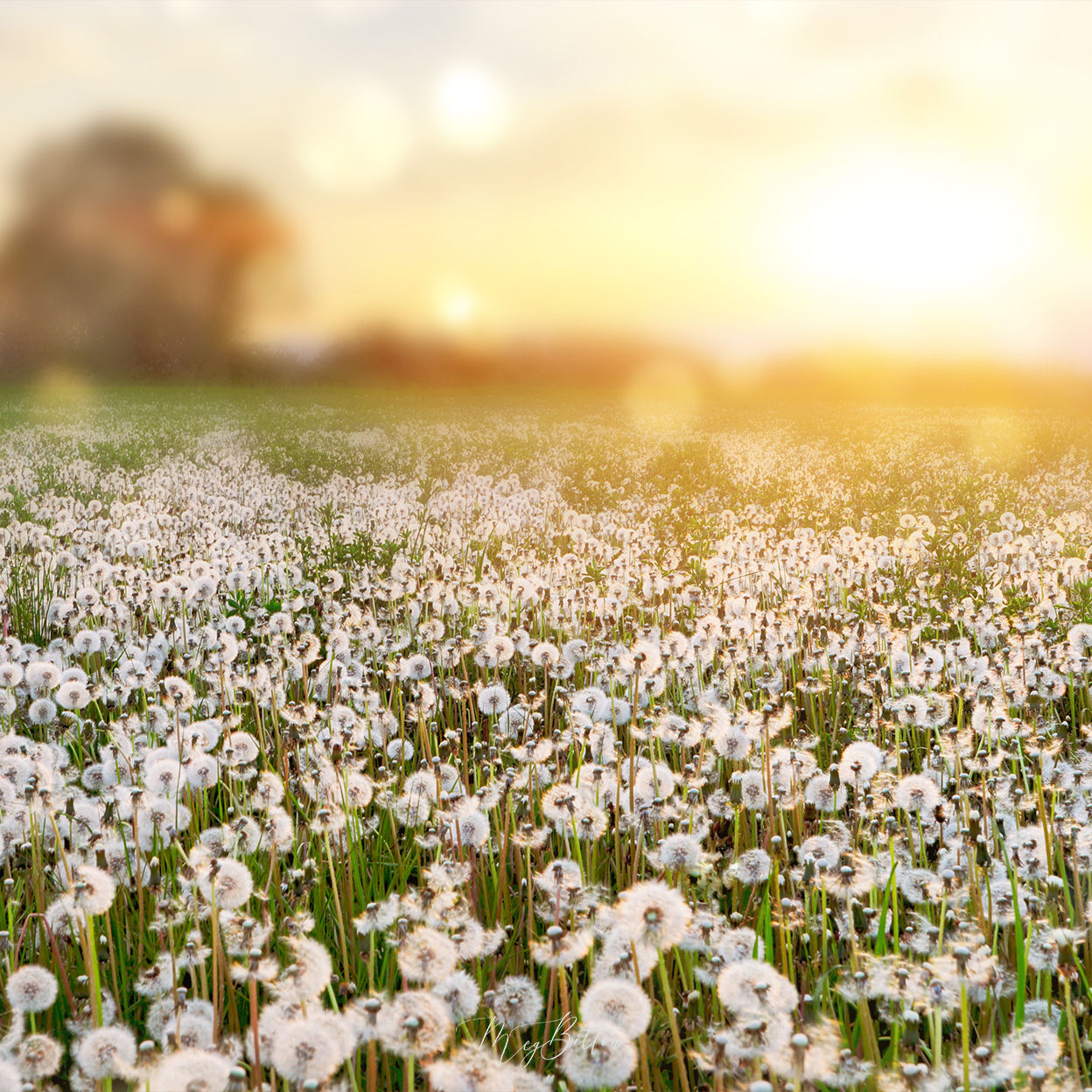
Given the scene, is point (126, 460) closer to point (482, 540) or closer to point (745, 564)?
point (482, 540)

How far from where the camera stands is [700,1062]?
1.79m

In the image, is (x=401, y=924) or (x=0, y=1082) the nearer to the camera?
(x=0, y=1082)

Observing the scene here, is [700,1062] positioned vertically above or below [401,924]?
below

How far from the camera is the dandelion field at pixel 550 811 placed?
1.88 m

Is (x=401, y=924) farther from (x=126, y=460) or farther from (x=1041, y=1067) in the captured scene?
(x=126, y=460)

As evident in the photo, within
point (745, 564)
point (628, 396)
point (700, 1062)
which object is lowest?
point (700, 1062)

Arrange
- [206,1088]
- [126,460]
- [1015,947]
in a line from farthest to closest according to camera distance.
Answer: [126,460] < [1015,947] < [206,1088]

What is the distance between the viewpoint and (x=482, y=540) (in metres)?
9.49

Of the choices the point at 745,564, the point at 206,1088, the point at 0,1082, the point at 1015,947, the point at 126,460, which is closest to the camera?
the point at 206,1088

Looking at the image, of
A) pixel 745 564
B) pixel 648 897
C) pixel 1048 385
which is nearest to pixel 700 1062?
pixel 648 897

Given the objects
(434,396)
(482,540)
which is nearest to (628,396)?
(434,396)

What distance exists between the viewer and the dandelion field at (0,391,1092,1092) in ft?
6.16

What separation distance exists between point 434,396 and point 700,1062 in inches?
1981

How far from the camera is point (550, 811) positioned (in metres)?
2.88
